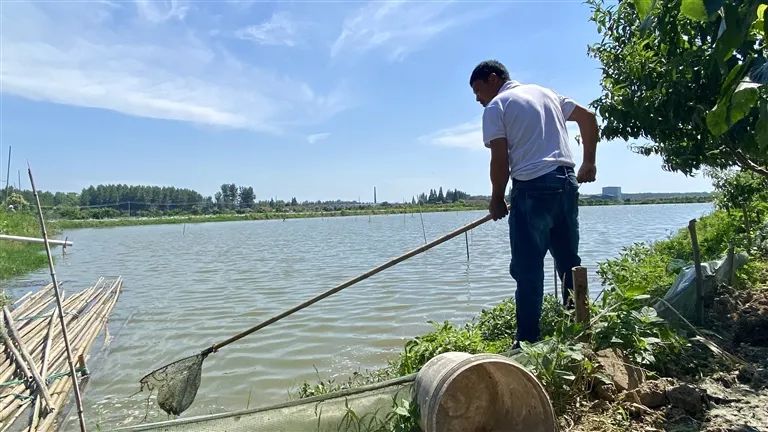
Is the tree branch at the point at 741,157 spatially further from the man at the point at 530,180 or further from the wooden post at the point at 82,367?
the wooden post at the point at 82,367

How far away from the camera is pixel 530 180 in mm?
3160

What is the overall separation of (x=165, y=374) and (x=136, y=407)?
1268mm

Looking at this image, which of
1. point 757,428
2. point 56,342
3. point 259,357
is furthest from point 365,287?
point 757,428

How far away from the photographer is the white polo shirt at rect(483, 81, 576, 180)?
3168 millimetres

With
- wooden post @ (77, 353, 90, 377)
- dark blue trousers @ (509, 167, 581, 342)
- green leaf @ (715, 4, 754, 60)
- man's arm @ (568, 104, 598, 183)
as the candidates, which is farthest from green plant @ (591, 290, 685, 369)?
wooden post @ (77, 353, 90, 377)

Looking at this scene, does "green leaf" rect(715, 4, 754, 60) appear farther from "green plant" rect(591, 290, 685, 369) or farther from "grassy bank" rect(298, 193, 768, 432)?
"green plant" rect(591, 290, 685, 369)

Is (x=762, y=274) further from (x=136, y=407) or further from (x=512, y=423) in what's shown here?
(x=136, y=407)

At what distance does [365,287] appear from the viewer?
34.6ft

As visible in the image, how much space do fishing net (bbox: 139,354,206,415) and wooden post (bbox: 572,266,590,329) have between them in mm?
2719

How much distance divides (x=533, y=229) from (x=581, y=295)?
470mm

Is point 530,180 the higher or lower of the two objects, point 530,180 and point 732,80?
the lower

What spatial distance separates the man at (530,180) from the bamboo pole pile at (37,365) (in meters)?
3.71

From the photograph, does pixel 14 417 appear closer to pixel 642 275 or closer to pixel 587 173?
pixel 587 173

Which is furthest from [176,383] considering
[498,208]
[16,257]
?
[16,257]
